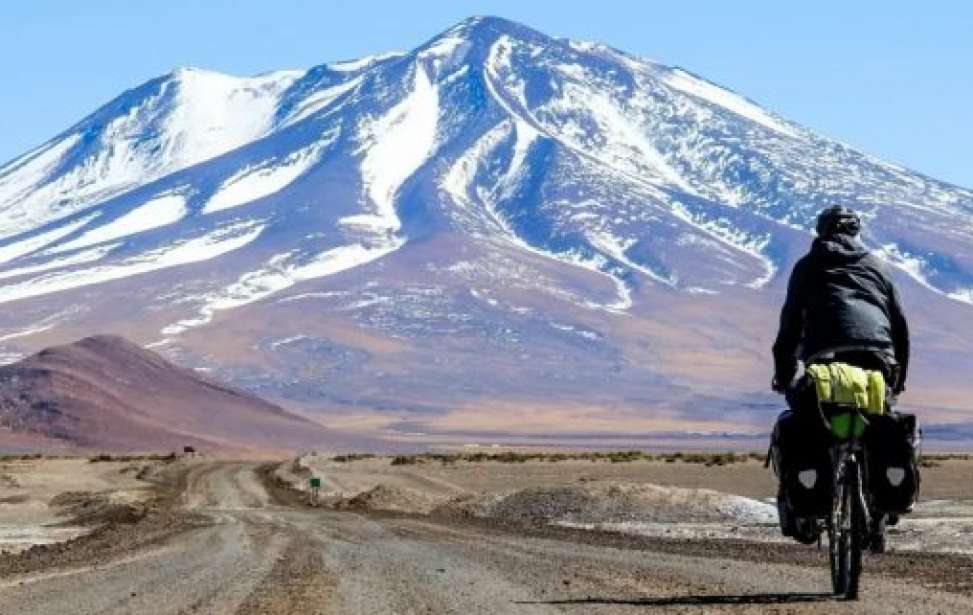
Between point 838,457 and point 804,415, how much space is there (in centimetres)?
36

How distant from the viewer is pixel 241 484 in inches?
3012

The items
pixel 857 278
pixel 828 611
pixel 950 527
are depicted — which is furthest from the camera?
pixel 950 527

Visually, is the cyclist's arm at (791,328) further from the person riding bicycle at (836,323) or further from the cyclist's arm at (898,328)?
the cyclist's arm at (898,328)

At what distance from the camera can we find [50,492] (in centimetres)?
7569

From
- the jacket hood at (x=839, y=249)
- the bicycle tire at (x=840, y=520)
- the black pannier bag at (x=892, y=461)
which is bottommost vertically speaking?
the bicycle tire at (x=840, y=520)

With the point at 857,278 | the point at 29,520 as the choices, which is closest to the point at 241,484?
the point at 29,520

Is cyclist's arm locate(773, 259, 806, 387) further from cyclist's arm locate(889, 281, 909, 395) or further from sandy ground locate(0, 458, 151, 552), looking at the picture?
sandy ground locate(0, 458, 151, 552)

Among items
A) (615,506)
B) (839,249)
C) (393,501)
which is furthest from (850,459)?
(393,501)

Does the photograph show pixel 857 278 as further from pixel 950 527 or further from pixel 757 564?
pixel 950 527

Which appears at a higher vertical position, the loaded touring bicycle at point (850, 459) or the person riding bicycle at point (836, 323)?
the person riding bicycle at point (836, 323)

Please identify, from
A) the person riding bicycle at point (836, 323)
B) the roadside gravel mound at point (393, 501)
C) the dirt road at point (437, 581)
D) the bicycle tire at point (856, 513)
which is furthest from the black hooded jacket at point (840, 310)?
the roadside gravel mound at point (393, 501)

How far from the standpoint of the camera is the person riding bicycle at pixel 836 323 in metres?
14.3

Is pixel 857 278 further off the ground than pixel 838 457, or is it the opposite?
pixel 857 278

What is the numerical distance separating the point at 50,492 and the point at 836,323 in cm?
6413
